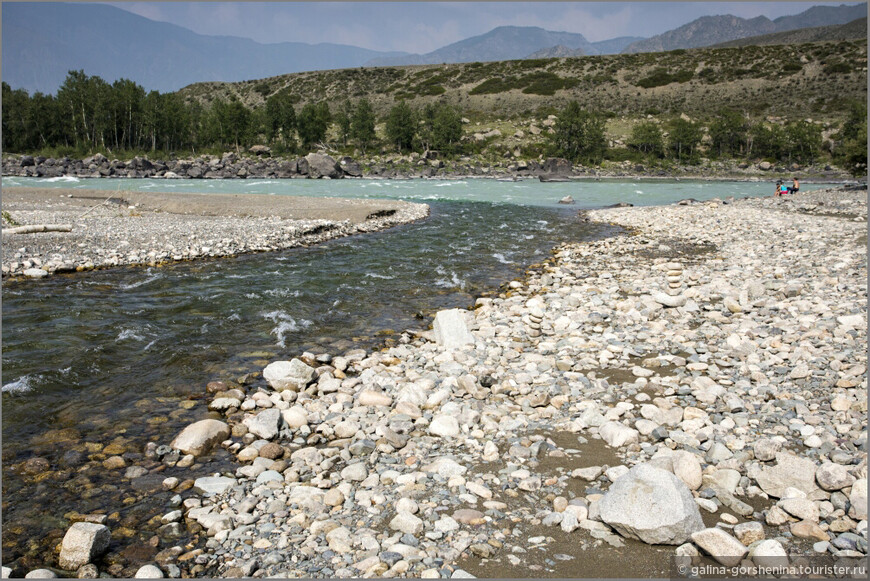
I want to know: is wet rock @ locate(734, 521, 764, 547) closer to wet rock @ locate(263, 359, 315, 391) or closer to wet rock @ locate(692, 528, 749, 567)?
wet rock @ locate(692, 528, 749, 567)

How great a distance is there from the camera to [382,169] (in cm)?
6625

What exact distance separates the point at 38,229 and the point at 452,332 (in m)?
16.6

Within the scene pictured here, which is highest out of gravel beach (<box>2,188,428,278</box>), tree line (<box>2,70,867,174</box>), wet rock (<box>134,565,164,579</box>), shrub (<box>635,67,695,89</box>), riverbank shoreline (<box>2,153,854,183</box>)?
shrub (<box>635,67,695,89</box>)

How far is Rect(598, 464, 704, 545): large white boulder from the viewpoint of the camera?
3.38 metres

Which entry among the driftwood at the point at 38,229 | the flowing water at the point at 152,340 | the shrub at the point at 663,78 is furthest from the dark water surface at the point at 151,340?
the shrub at the point at 663,78

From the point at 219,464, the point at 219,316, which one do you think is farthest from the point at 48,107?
the point at 219,464

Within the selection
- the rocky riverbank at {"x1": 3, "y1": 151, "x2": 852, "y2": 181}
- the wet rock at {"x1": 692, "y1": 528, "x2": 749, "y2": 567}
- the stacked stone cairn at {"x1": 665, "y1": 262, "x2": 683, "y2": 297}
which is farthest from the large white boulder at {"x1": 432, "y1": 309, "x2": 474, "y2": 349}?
the rocky riverbank at {"x1": 3, "y1": 151, "x2": 852, "y2": 181}

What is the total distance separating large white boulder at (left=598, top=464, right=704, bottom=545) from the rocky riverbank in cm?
6015

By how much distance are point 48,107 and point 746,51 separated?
138015 millimetres

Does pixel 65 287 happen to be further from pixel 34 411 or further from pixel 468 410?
pixel 468 410

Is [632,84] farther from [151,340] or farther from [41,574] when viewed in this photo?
[41,574]

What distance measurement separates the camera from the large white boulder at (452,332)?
759cm

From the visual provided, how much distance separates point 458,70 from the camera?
119938 millimetres

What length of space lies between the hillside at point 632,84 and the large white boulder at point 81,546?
103 metres
